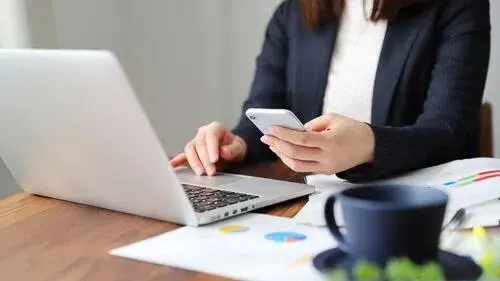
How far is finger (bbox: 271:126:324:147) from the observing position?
854mm

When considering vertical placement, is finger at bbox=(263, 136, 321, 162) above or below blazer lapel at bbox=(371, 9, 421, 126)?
below

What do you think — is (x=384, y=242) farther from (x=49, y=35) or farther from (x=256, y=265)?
(x=49, y=35)

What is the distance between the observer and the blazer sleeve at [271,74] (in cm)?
138

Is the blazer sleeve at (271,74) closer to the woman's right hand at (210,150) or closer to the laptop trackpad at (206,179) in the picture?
the woman's right hand at (210,150)

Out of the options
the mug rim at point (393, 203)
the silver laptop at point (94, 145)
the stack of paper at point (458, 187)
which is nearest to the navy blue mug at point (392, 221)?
the mug rim at point (393, 203)

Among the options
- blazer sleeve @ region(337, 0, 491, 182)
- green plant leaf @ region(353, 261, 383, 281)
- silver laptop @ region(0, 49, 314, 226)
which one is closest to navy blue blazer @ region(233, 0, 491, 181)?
blazer sleeve @ region(337, 0, 491, 182)

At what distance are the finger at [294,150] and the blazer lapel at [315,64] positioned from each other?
517 mm

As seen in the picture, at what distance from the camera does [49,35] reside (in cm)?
155

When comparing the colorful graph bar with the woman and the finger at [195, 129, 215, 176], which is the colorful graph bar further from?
the finger at [195, 129, 215, 176]

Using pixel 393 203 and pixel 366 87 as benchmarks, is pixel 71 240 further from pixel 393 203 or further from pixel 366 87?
pixel 366 87

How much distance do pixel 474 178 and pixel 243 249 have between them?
0.36 metres

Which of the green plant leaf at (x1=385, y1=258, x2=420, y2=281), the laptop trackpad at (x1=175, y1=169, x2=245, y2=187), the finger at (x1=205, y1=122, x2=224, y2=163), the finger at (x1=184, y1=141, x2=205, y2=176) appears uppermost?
the green plant leaf at (x1=385, y1=258, x2=420, y2=281)

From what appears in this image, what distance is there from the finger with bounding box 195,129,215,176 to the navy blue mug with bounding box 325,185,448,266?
486 mm

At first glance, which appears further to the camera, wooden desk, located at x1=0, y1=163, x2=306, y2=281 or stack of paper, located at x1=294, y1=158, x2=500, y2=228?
stack of paper, located at x1=294, y1=158, x2=500, y2=228
